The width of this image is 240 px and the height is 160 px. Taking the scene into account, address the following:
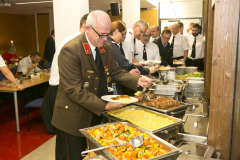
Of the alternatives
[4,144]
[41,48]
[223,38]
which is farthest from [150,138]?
[41,48]

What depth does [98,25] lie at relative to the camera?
1.43 meters

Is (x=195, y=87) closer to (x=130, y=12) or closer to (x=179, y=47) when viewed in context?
(x=179, y=47)

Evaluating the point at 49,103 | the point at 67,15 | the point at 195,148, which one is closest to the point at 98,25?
the point at 195,148

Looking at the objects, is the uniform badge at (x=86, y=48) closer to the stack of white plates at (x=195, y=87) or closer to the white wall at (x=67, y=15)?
the white wall at (x=67, y=15)

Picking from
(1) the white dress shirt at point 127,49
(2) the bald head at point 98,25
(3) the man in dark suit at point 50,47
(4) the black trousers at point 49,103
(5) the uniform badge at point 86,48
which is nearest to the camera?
(2) the bald head at point 98,25

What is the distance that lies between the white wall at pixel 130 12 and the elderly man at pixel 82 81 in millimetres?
3758

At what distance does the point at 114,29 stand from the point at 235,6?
1.36 meters

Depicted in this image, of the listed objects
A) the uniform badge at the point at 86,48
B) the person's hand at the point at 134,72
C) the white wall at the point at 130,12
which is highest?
the white wall at the point at 130,12

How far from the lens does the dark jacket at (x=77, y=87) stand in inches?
57.2

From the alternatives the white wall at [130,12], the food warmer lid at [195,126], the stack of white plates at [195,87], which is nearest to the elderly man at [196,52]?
the white wall at [130,12]

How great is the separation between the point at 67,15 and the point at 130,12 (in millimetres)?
2913

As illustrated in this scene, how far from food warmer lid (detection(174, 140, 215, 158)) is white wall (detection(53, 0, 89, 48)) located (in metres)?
1.87

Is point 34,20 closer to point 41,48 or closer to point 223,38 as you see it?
point 41,48

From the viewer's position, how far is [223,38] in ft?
4.55
